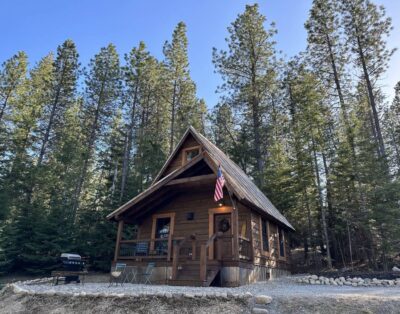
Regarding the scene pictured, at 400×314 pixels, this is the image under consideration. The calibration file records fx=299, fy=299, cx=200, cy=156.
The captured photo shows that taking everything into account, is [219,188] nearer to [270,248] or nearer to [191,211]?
[191,211]

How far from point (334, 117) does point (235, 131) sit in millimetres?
8093

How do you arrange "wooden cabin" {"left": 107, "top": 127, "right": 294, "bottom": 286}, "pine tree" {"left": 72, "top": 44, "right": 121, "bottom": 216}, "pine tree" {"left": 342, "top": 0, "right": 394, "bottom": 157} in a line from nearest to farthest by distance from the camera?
1. "wooden cabin" {"left": 107, "top": 127, "right": 294, "bottom": 286}
2. "pine tree" {"left": 342, "top": 0, "right": 394, "bottom": 157}
3. "pine tree" {"left": 72, "top": 44, "right": 121, "bottom": 216}

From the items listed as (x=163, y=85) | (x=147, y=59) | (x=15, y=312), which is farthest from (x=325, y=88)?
(x=15, y=312)

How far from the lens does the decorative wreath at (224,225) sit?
11.2 meters

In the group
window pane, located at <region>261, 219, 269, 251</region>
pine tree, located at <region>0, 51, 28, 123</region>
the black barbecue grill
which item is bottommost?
the black barbecue grill

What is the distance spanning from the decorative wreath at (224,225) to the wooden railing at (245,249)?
103cm

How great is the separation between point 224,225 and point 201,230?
93 centimetres

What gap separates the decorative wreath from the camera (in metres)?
11.2

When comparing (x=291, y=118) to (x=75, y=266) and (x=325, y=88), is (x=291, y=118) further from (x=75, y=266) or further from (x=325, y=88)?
(x=75, y=266)

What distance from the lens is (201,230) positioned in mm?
11547

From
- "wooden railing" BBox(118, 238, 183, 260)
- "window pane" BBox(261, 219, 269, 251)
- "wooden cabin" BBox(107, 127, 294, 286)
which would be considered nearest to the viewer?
"wooden cabin" BBox(107, 127, 294, 286)

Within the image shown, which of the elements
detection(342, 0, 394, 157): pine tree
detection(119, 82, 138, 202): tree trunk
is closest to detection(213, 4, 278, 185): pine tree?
detection(342, 0, 394, 157): pine tree

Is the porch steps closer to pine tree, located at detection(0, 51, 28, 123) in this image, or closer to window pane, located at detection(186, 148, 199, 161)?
window pane, located at detection(186, 148, 199, 161)

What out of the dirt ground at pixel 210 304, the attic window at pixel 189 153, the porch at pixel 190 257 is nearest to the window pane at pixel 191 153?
the attic window at pixel 189 153
